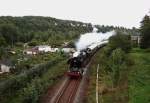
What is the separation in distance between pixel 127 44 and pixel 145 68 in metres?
18.8

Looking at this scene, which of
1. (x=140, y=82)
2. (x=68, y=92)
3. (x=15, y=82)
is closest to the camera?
(x=68, y=92)

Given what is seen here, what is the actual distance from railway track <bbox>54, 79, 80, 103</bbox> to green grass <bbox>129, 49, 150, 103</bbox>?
263 inches

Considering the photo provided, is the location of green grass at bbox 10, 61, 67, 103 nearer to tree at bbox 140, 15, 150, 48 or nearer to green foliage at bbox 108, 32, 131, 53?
green foliage at bbox 108, 32, 131, 53

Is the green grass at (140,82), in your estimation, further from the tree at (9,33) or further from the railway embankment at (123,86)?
the tree at (9,33)

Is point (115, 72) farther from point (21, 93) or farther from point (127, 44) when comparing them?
point (127, 44)

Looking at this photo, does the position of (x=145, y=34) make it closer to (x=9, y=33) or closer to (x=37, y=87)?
(x=37, y=87)

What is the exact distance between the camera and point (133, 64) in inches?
2383

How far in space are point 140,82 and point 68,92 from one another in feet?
34.0

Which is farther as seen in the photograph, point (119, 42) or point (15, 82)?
point (119, 42)

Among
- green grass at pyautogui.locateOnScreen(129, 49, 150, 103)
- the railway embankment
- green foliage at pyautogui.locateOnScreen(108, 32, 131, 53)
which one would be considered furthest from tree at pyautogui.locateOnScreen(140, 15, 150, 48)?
the railway embankment

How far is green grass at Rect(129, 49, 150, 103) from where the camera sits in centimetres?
3665

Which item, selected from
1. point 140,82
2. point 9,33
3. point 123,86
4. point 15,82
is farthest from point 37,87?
point 9,33

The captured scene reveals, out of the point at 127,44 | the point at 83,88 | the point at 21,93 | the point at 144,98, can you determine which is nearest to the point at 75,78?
the point at 83,88

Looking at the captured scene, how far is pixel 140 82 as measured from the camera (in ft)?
148
